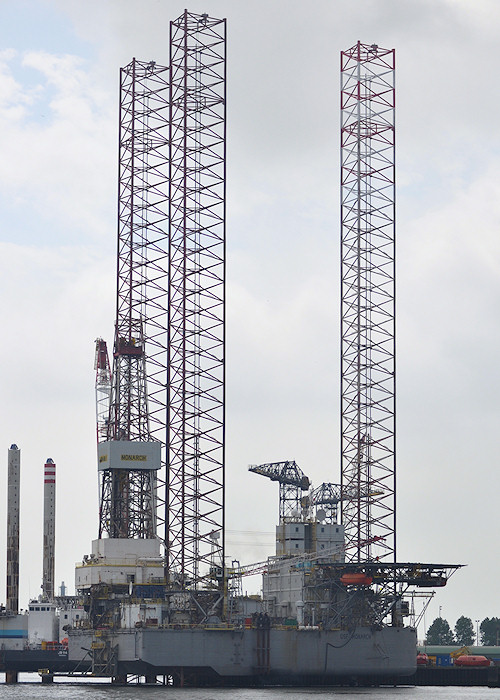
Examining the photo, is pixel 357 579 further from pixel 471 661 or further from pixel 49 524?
pixel 49 524

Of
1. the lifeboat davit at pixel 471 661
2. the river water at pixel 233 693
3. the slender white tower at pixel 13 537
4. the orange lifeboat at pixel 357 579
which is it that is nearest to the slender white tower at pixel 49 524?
the slender white tower at pixel 13 537

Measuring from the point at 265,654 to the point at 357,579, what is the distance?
8.93 m

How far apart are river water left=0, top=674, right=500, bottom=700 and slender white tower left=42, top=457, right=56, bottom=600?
3569cm

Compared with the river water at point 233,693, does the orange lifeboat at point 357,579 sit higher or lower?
higher

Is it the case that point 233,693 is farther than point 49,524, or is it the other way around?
point 49,524

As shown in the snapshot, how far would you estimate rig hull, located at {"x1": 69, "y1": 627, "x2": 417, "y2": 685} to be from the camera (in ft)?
330

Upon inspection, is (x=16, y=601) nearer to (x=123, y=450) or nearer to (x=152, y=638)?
(x=123, y=450)

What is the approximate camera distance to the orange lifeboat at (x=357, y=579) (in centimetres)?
10425

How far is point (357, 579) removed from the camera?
4112 inches

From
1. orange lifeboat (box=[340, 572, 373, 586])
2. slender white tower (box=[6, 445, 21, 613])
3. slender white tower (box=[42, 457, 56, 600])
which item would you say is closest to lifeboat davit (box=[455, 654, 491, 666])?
orange lifeboat (box=[340, 572, 373, 586])

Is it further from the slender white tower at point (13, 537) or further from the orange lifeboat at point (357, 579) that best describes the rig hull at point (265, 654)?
the slender white tower at point (13, 537)

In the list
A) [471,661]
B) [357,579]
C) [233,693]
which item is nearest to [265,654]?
[357,579]

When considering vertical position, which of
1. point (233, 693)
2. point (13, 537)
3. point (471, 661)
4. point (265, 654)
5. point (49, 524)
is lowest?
point (471, 661)

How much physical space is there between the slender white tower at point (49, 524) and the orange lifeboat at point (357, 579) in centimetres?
4889
